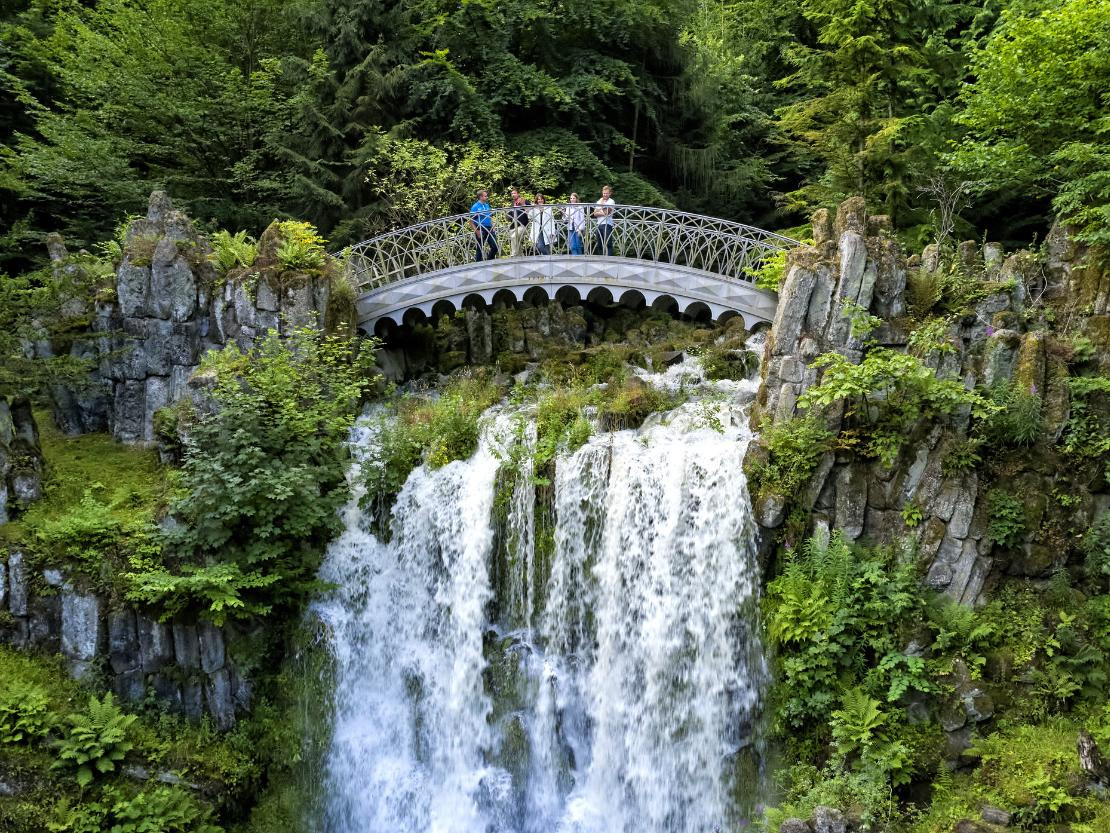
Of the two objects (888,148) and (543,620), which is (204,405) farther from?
(888,148)

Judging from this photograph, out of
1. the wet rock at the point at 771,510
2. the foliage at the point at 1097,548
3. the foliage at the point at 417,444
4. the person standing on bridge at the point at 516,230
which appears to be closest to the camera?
the foliage at the point at 1097,548

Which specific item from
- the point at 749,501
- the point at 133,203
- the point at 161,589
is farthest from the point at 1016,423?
the point at 133,203

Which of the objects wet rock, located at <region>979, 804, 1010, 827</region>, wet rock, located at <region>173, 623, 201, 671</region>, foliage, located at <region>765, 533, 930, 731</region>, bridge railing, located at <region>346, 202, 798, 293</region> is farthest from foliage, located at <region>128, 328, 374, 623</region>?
wet rock, located at <region>979, 804, 1010, 827</region>

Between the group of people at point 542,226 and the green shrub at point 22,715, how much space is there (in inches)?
409

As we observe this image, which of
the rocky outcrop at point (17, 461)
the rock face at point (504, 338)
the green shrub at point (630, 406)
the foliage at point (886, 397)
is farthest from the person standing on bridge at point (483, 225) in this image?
the rocky outcrop at point (17, 461)

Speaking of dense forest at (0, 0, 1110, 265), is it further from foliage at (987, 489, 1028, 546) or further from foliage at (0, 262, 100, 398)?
foliage at (987, 489, 1028, 546)

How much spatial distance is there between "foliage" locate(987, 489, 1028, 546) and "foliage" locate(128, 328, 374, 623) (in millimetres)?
8923

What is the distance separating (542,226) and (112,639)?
1023 cm

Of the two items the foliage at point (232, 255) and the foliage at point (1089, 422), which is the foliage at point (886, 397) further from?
the foliage at point (232, 255)

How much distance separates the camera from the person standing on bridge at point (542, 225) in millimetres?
15562

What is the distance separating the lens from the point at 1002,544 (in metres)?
10.3

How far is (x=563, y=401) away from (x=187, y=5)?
14545mm

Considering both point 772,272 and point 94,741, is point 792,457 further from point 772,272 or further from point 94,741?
point 94,741

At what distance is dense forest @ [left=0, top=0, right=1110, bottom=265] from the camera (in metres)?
16.7
